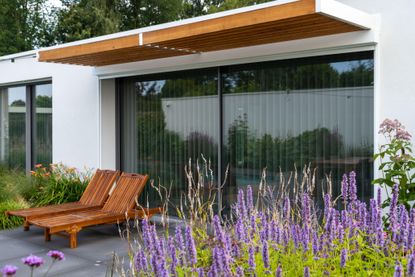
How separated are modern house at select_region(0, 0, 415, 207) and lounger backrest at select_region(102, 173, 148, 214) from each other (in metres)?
0.96

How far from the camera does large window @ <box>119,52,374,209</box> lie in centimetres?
596

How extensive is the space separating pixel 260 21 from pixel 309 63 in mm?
1560

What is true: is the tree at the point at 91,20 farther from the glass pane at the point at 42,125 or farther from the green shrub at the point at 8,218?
the green shrub at the point at 8,218

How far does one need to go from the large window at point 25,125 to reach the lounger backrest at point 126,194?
353 centimetres

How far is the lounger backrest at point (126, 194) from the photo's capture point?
692 cm

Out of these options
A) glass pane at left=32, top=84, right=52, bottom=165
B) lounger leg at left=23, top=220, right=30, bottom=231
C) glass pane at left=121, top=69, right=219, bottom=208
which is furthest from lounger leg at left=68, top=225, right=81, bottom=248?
glass pane at left=32, top=84, right=52, bottom=165

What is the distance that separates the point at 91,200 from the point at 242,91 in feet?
9.34

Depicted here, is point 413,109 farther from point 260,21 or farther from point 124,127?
point 124,127

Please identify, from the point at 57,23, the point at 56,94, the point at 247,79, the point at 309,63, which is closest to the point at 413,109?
the point at 309,63

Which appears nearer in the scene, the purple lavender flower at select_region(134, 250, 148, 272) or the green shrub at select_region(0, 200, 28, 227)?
the purple lavender flower at select_region(134, 250, 148, 272)

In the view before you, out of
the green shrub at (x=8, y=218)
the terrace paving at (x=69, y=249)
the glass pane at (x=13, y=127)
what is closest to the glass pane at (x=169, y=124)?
the terrace paving at (x=69, y=249)

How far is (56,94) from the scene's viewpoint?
9688 mm

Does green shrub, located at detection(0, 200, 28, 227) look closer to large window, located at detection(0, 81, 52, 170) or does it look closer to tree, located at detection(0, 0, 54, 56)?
large window, located at detection(0, 81, 52, 170)

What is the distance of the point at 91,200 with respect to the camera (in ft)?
24.9
